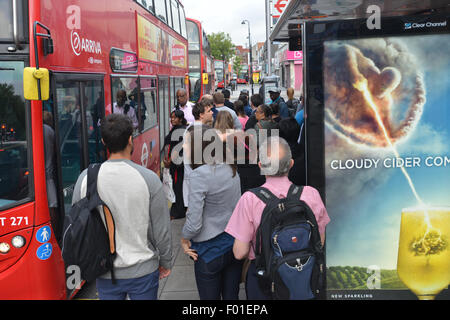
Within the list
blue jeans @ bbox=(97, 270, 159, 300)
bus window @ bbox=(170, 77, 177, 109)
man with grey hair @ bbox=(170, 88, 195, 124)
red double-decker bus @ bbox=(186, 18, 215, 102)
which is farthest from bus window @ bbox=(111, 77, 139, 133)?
red double-decker bus @ bbox=(186, 18, 215, 102)

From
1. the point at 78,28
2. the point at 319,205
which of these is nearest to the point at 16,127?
the point at 78,28

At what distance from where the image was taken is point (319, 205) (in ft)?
10.7

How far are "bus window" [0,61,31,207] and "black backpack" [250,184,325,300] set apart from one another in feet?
7.20

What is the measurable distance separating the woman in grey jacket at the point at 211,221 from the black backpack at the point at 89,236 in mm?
732

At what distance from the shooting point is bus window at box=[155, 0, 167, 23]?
10.6 meters

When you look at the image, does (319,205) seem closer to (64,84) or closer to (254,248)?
(254,248)

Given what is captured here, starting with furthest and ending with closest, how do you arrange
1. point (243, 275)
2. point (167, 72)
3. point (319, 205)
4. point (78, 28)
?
point (167, 72) → point (78, 28) → point (243, 275) → point (319, 205)

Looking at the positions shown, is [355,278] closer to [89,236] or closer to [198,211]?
[198,211]

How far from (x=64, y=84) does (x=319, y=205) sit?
281 centimetres

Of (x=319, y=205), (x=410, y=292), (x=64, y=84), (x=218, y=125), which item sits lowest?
(x=410, y=292)

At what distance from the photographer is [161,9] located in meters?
11.3

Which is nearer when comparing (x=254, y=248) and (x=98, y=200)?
(x=98, y=200)

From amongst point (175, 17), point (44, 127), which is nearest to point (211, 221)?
point (44, 127)
